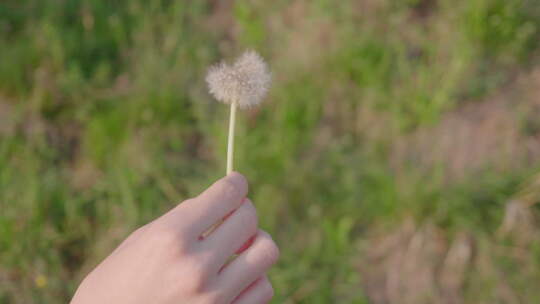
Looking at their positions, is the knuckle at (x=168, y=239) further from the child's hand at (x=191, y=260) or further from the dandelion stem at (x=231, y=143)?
the dandelion stem at (x=231, y=143)

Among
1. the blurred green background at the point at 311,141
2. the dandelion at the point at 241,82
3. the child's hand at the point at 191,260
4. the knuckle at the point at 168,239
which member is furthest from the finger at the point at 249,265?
the blurred green background at the point at 311,141

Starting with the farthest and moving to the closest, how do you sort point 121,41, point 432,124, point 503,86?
point 121,41
point 503,86
point 432,124

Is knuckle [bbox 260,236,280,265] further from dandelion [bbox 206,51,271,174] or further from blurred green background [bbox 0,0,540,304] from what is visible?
blurred green background [bbox 0,0,540,304]

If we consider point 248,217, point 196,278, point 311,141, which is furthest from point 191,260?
point 311,141

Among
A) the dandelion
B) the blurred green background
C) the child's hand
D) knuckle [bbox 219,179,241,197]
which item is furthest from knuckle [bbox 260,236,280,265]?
the blurred green background

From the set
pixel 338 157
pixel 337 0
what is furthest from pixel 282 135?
pixel 337 0

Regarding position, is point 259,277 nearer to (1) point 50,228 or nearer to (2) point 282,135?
(2) point 282,135
